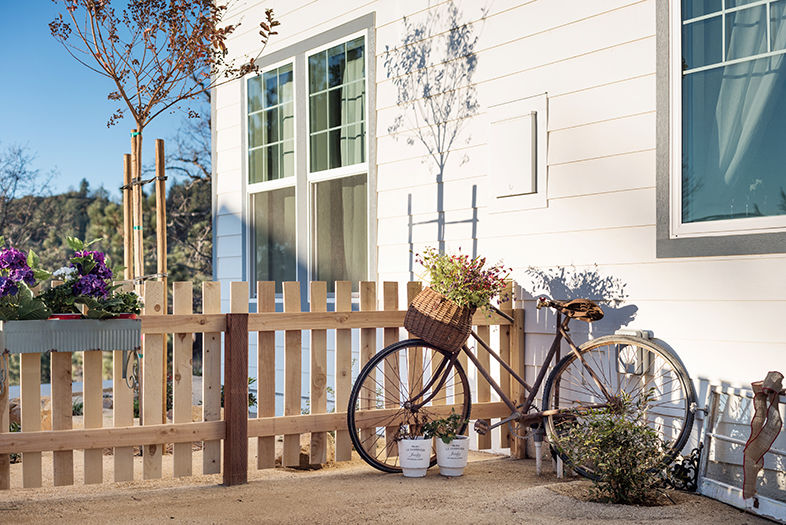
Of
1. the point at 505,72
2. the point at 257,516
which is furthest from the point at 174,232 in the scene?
the point at 257,516

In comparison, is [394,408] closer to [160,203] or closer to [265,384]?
[265,384]

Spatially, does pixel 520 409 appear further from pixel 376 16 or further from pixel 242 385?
pixel 376 16

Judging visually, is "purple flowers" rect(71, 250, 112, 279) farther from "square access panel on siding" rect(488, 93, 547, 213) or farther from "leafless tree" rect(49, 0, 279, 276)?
"square access panel on siding" rect(488, 93, 547, 213)

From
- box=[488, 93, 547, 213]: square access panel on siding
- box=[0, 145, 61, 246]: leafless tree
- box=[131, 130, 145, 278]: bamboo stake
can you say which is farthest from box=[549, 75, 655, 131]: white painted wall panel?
box=[0, 145, 61, 246]: leafless tree

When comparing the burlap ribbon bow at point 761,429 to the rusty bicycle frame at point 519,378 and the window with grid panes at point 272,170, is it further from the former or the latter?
the window with grid panes at point 272,170

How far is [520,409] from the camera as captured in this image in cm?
453

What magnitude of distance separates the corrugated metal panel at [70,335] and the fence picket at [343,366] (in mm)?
1138

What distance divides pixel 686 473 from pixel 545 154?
6.22ft

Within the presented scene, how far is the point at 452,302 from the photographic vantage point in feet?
13.9

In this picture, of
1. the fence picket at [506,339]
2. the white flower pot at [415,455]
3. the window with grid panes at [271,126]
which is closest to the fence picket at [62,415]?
the white flower pot at [415,455]

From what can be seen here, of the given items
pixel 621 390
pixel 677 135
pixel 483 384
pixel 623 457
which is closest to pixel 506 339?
pixel 483 384

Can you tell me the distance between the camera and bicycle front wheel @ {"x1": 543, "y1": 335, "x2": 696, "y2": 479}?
3.87 m

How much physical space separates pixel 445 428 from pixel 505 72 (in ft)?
7.16

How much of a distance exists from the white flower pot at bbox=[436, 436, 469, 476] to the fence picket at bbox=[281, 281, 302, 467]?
765 millimetres
